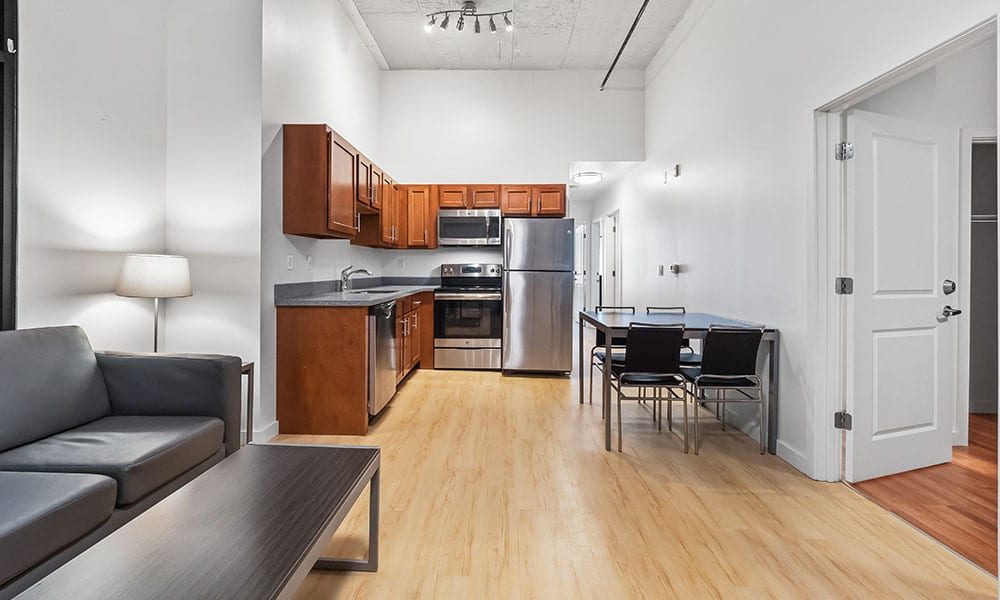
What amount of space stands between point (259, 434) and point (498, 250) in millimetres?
3767

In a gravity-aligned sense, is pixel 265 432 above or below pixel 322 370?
below

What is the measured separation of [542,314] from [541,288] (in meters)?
0.28

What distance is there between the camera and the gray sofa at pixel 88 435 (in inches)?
57.6

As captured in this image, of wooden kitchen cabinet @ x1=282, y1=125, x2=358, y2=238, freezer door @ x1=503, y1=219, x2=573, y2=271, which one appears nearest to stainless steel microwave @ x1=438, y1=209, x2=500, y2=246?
freezer door @ x1=503, y1=219, x2=573, y2=271

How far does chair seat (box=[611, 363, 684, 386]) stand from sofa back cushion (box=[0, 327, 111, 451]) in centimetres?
274

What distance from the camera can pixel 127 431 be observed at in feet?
6.95

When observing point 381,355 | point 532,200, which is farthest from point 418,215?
point 381,355

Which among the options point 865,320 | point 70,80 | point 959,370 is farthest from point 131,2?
point 959,370

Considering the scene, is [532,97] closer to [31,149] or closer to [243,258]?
[243,258]

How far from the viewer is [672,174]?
521 centimetres

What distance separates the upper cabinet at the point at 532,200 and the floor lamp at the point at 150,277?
3785mm

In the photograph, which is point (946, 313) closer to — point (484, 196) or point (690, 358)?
point (690, 358)

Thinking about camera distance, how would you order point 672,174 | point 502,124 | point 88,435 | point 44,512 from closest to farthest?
point 44,512 → point 88,435 → point 672,174 → point 502,124

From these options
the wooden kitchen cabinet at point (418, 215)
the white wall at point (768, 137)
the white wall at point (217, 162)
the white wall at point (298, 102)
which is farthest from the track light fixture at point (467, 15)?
the wooden kitchen cabinet at point (418, 215)
